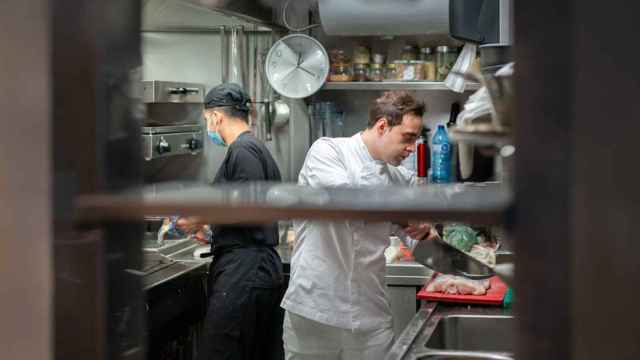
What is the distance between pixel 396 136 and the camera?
3.10 m

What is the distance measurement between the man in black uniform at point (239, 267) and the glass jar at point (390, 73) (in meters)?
1.12

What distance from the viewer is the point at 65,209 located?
890mm

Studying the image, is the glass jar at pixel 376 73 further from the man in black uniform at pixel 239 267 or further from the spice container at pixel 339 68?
the man in black uniform at pixel 239 267

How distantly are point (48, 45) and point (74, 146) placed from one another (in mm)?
101

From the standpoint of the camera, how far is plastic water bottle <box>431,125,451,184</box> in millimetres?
4387

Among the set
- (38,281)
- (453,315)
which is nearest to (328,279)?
(453,315)

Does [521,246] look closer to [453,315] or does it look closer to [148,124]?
[453,315]

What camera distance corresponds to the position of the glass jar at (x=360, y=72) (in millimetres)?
4484

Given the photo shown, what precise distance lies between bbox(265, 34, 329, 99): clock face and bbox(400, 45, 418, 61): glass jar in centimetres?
44

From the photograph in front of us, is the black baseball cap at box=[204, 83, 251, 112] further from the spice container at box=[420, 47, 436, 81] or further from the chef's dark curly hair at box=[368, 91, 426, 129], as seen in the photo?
the spice container at box=[420, 47, 436, 81]

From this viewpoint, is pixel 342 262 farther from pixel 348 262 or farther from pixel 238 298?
pixel 238 298

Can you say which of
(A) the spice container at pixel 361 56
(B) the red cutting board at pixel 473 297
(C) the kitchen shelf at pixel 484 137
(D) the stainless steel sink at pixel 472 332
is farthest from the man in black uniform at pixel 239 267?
(C) the kitchen shelf at pixel 484 137

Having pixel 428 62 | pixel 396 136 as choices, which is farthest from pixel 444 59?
pixel 396 136

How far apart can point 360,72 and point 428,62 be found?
1.11 feet
